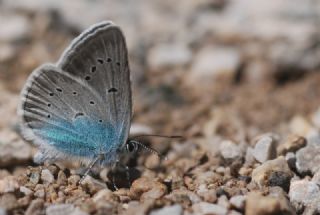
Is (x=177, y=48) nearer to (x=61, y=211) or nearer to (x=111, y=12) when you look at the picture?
(x=111, y=12)

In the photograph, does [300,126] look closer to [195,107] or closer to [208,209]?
[195,107]

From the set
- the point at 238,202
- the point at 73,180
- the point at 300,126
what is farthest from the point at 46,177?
the point at 300,126

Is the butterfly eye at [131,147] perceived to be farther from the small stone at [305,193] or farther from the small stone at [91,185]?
the small stone at [305,193]

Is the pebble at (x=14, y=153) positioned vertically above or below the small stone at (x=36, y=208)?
above

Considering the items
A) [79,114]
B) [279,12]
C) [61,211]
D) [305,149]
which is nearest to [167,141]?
[79,114]

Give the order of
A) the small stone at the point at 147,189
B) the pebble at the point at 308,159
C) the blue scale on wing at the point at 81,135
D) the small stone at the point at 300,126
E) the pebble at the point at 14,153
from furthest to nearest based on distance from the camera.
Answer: the small stone at the point at 300,126
the pebble at the point at 14,153
the blue scale on wing at the point at 81,135
the pebble at the point at 308,159
the small stone at the point at 147,189

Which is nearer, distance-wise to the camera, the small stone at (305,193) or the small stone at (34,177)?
the small stone at (305,193)

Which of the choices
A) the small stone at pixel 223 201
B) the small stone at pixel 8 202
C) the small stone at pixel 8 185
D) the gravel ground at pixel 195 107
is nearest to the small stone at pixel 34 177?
the gravel ground at pixel 195 107

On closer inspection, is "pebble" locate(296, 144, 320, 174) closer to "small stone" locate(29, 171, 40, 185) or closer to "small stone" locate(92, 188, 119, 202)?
"small stone" locate(92, 188, 119, 202)
